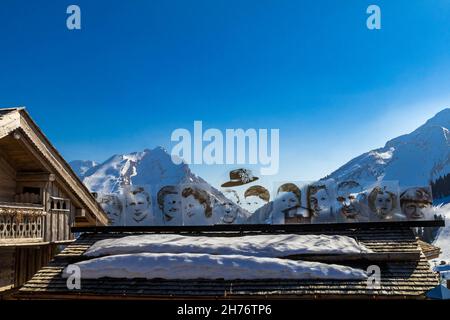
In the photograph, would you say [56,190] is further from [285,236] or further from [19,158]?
[285,236]

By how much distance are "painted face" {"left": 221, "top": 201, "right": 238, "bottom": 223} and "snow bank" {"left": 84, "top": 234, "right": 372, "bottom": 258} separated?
77.3ft

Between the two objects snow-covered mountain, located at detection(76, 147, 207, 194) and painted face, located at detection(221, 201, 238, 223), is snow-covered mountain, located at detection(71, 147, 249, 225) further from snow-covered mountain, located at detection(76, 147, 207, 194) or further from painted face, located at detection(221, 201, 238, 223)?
painted face, located at detection(221, 201, 238, 223)

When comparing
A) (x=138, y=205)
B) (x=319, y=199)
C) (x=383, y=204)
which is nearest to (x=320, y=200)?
(x=319, y=199)

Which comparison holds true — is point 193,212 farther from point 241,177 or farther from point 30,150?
point 30,150

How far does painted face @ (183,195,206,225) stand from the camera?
106ft

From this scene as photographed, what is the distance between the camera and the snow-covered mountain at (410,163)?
169 m

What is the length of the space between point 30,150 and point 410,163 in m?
188

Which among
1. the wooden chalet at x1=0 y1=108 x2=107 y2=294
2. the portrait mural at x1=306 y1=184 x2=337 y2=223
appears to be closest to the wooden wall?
the wooden chalet at x1=0 y1=108 x2=107 y2=294

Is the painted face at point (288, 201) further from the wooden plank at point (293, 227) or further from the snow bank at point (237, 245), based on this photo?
the snow bank at point (237, 245)

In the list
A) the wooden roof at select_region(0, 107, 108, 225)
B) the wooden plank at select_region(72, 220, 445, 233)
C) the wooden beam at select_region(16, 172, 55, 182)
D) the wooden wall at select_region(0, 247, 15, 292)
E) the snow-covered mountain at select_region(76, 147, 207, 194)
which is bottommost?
the wooden wall at select_region(0, 247, 15, 292)

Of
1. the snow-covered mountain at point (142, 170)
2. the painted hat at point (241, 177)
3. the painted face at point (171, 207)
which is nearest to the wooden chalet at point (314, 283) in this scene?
the painted hat at point (241, 177)

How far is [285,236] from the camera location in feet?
A: 31.7

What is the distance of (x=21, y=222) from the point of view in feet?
39.8
